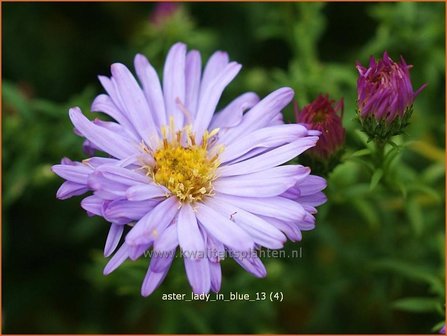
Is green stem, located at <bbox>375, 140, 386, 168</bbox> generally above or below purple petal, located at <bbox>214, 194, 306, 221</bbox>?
above

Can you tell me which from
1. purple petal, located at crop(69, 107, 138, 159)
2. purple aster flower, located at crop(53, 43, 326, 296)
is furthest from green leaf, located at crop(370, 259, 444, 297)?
purple petal, located at crop(69, 107, 138, 159)

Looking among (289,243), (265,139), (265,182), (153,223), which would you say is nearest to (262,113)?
(265,139)

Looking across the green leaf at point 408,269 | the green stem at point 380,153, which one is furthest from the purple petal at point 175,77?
the green leaf at point 408,269

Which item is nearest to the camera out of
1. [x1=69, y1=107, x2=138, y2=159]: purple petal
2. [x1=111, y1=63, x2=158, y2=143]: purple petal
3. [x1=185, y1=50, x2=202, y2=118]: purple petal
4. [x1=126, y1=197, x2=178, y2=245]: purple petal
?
[x1=126, y1=197, x2=178, y2=245]: purple petal

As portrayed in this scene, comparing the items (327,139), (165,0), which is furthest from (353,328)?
(165,0)

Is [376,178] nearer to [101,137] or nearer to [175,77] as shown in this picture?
[175,77]

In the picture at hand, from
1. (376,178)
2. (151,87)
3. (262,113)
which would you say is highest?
(151,87)

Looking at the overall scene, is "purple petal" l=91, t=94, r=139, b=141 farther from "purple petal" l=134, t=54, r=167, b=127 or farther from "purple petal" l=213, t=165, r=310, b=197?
"purple petal" l=213, t=165, r=310, b=197

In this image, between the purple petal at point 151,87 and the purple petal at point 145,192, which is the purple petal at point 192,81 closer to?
the purple petal at point 151,87
